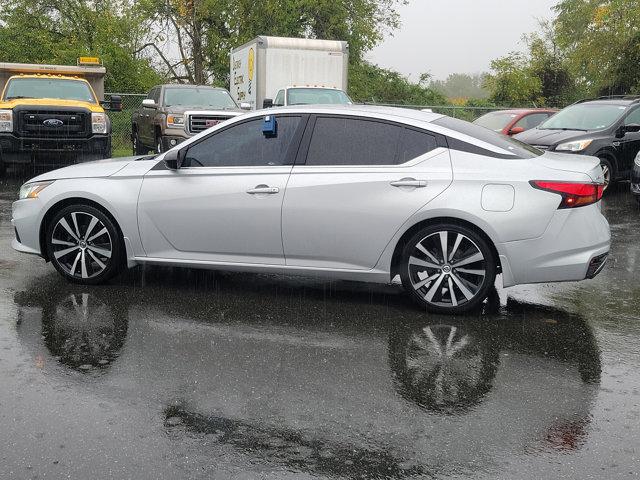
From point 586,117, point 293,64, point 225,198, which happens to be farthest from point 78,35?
point 225,198

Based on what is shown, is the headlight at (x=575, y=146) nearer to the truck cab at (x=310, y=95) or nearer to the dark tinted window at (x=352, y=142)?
the truck cab at (x=310, y=95)

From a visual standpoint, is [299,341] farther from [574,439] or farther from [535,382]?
[574,439]

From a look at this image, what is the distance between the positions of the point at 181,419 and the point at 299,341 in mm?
1525

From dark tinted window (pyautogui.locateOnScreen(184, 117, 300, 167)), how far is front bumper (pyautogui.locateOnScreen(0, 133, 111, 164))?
896 cm

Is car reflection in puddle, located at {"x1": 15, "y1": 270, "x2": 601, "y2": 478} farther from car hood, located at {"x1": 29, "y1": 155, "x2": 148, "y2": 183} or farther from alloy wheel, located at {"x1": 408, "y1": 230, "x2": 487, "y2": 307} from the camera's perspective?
car hood, located at {"x1": 29, "y1": 155, "x2": 148, "y2": 183}

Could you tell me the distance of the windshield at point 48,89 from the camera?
15.8m

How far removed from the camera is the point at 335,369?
4.94m

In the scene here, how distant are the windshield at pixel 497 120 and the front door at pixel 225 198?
13.4 m

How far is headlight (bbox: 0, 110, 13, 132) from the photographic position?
14.6m

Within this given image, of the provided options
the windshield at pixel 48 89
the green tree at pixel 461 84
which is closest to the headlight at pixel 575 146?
the windshield at pixel 48 89

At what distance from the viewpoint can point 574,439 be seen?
3943mm

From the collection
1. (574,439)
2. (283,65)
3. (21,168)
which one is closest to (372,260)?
(574,439)

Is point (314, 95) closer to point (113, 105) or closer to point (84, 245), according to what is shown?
point (113, 105)

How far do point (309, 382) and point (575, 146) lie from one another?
1078 centimetres
